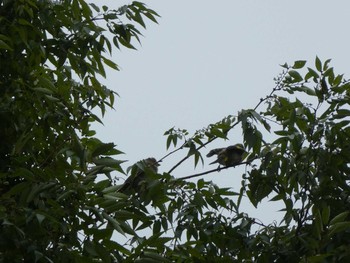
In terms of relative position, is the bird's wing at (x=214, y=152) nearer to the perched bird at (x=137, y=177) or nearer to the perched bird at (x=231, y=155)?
the perched bird at (x=231, y=155)

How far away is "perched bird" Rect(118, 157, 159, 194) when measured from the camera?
3445 mm

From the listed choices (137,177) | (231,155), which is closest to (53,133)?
(137,177)

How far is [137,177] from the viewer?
3783 millimetres

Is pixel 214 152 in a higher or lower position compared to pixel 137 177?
higher

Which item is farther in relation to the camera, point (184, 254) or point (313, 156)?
point (313, 156)

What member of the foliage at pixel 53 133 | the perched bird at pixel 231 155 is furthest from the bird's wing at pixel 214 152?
the foliage at pixel 53 133

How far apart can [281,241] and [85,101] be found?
45.8 inches

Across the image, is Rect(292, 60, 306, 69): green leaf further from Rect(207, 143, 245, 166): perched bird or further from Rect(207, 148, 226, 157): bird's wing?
Rect(207, 148, 226, 157): bird's wing

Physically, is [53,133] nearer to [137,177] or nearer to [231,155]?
[137,177]

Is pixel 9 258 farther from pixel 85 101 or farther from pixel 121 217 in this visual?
pixel 85 101

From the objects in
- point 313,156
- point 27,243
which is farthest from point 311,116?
point 27,243

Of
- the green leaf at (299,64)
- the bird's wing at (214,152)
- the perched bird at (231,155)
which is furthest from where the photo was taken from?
the bird's wing at (214,152)

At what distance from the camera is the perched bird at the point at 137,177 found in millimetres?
3445

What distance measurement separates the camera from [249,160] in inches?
152
